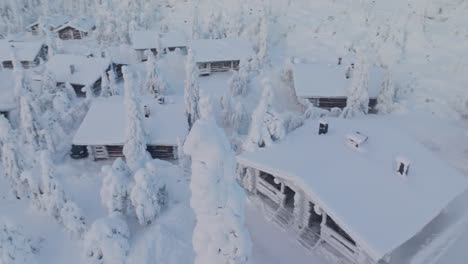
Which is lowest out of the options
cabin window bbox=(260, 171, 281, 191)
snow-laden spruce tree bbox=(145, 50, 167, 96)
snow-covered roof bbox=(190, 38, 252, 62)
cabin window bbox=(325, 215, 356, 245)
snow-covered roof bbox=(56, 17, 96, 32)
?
cabin window bbox=(325, 215, 356, 245)

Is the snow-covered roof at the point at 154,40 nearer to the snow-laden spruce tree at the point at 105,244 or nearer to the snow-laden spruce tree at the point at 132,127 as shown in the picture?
the snow-laden spruce tree at the point at 132,127

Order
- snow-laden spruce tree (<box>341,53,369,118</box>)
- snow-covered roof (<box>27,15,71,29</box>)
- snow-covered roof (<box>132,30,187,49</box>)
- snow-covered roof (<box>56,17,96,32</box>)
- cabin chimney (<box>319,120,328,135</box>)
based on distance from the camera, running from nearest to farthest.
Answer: cabin chimney (<box>319,120,328,135</box>)
snow-laden spruce tree (<box>341,53,369,118</box>)
snow-covered roof (<box>132,30,187,49</box>)
snow-covered roof (<box>56,17,96,32</box>)
snow-covered roof (<box>27,15,71,29</box>)

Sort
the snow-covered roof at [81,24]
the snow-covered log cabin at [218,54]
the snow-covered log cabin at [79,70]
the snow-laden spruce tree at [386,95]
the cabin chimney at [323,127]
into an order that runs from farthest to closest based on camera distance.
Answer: the snow-covered roof at [81,24]
the snow-covered log cabin at [218,54]
the snow-covered log cabin at [79,70]
the snow-laden spruce tree at [386,95]
the cabin chimney at [323,127]

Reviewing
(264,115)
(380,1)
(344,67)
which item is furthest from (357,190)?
(380,1)

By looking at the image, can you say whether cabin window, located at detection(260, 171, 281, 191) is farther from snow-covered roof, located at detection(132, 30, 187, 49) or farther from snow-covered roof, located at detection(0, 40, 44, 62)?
snow-covered roof, located at detection(0, 40, 44, 62)

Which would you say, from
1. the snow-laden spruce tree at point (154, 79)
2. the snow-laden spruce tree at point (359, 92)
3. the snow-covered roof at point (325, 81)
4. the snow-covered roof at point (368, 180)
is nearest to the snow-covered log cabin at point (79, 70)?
the snow-laden spruce tree at point (154, 79)

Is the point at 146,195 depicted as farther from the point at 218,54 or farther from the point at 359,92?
the point at 218,54

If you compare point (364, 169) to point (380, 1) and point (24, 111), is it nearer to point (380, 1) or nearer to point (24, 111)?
point (24, 111)

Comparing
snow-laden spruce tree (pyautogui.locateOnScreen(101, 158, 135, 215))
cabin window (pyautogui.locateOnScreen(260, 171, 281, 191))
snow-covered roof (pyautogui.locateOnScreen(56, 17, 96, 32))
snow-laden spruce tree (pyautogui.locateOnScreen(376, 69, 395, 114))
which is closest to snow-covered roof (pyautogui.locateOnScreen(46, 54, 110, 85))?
snow-covered roof (pyautogui.locateOnScreen(56, 17, 96, 32))
